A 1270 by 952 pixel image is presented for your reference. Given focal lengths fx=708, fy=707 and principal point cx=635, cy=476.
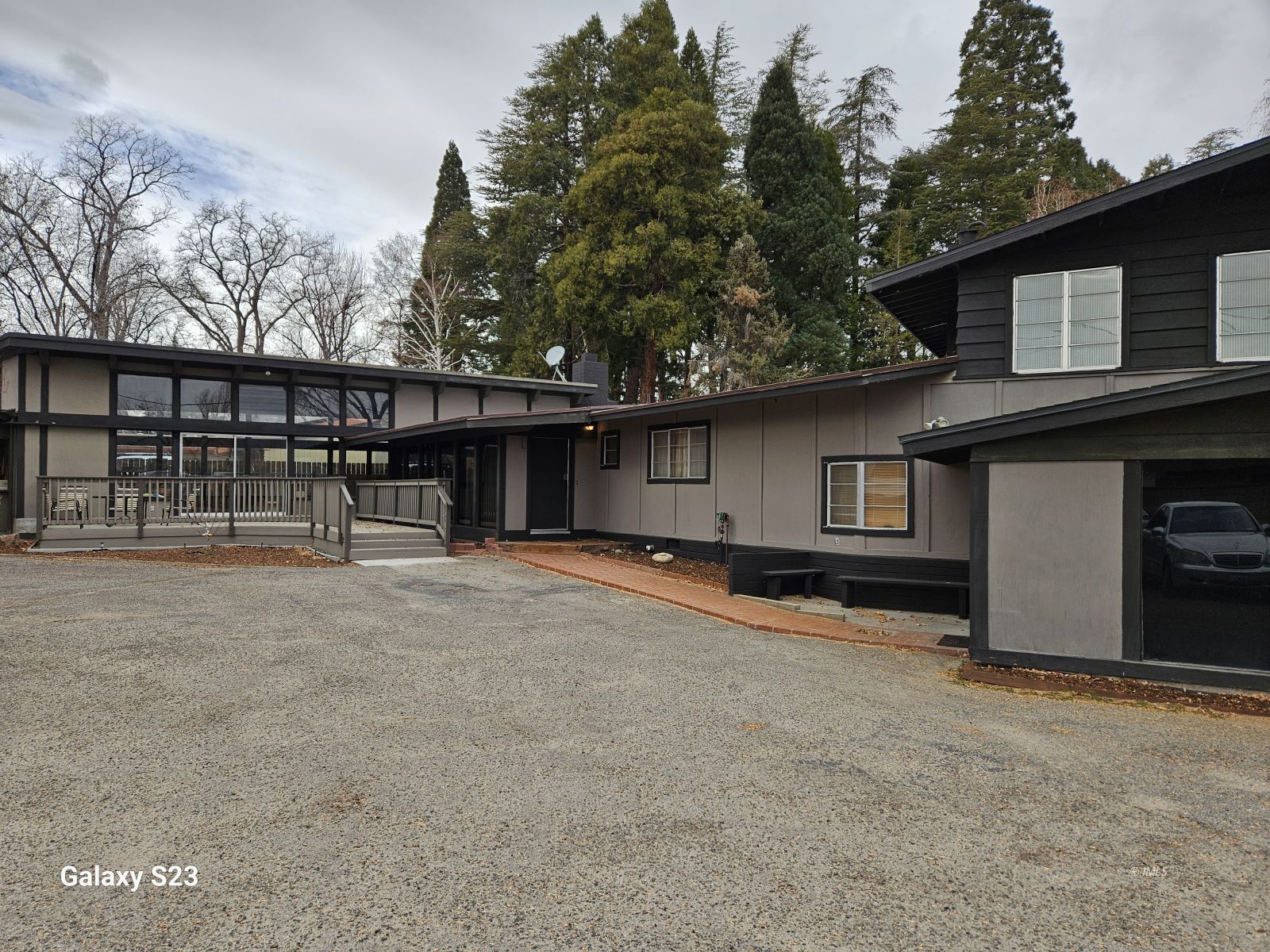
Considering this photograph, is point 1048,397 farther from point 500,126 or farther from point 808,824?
point 500,126

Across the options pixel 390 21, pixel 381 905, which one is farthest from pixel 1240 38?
pixel 381 905

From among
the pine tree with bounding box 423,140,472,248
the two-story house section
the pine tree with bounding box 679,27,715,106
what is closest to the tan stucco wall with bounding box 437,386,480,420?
the two-story house section

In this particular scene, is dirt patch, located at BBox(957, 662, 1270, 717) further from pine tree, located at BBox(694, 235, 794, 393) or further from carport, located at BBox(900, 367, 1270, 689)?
pine tree, located at BBox(694, 235, 794, 393)

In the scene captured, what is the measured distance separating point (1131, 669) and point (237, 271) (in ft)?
114

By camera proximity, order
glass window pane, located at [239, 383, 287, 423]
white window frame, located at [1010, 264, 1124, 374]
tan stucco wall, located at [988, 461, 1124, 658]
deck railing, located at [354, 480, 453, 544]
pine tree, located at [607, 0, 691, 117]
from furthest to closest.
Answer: pine tree, located at [607, 0, 691, 117] < glass window pane, located at [239, 383, 287, 423] < deck railing, located at [354, 480, 453, 544] < white window frame, located at [1010, 264, 1124, 374] < tan stucco wall, located at [988, 461, 1124, 658]

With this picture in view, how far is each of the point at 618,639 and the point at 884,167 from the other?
96.0 ft

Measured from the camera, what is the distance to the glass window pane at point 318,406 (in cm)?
1795

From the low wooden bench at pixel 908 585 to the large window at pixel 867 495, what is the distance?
68 cm

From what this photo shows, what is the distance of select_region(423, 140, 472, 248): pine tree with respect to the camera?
3562cm

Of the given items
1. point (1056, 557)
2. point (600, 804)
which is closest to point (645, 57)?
point (1056, 557)

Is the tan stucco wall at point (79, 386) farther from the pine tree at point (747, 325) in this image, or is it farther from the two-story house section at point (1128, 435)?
the two-story house section at point (1128, 435)

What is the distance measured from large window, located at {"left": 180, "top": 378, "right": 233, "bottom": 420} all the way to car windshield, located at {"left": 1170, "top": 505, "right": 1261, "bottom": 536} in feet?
59.6

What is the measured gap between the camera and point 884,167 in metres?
30.1

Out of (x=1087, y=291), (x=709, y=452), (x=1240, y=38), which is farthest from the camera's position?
(x=1240, y=38)
